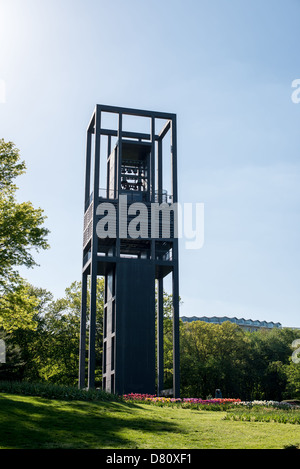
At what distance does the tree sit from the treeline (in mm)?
15748

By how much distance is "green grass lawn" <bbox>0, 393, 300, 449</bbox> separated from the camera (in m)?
11.7

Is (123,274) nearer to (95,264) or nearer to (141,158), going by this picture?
(95,264)

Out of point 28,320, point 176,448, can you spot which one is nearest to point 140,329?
point 28,320

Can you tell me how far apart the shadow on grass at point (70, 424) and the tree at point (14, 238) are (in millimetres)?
6740

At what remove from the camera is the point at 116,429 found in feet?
45.3

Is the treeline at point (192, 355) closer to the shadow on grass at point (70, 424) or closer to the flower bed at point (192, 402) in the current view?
the flower bed at point (192, 402)

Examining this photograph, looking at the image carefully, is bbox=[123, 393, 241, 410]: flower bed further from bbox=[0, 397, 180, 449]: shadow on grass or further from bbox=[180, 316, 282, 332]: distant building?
bbox=[180, 316, 282, 332]: distant building

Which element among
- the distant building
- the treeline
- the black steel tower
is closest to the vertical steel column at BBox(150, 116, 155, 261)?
the black steel tower

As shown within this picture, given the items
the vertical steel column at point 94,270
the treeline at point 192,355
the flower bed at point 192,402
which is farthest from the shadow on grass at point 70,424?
the treeline at point 192,355

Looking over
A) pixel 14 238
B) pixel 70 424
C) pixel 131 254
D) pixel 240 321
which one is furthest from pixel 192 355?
pixel 240 321

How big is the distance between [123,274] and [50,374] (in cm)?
1816

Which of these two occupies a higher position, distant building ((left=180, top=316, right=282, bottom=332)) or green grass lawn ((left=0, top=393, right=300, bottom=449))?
distant building ((left=180, top=316, right=282, bottom=332))

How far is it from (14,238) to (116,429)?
11737mm

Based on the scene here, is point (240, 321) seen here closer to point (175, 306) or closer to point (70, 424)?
point (175, 306)
